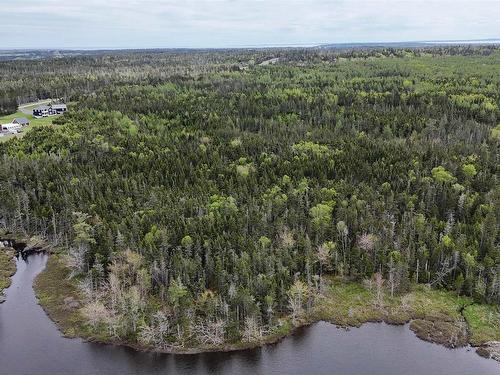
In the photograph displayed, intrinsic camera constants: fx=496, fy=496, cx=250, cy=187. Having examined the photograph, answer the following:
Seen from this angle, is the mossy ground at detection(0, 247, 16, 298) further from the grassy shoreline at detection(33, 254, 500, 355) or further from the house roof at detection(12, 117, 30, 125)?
the house roof at detection(12, 117, 30, 125)

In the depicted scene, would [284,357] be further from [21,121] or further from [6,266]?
[21,121]

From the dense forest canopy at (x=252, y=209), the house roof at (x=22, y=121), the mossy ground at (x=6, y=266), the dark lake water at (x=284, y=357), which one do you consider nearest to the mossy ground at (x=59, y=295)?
the dark lake water at (x=284, y=357)

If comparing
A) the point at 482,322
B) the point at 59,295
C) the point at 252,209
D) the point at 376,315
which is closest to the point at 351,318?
the point at 376,315

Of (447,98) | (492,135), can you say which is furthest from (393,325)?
(447,98)

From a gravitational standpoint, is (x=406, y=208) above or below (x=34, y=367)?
above

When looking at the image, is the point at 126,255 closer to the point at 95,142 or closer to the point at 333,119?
the point at 95,142

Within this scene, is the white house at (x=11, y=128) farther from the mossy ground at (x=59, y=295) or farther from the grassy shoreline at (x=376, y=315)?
the grassy shoreline at (x=376, y=315)
